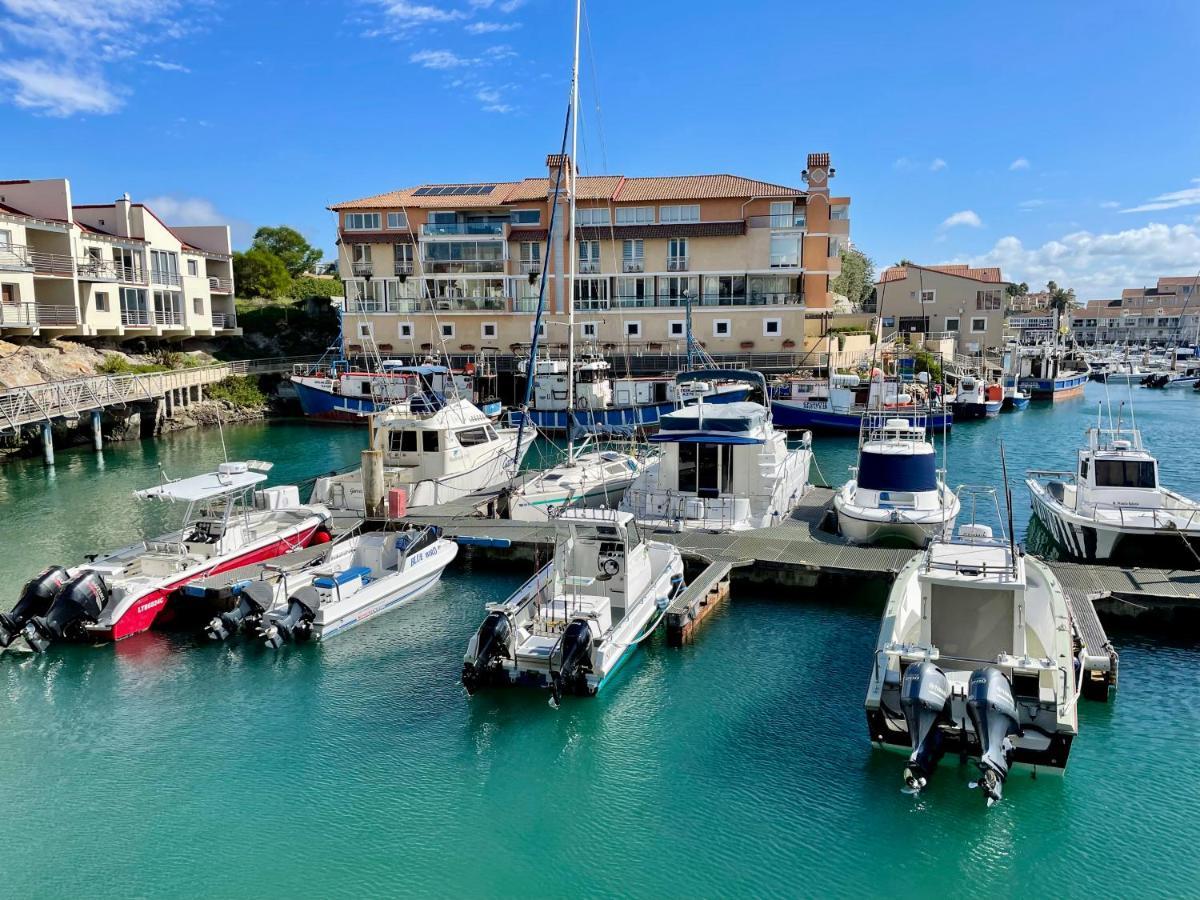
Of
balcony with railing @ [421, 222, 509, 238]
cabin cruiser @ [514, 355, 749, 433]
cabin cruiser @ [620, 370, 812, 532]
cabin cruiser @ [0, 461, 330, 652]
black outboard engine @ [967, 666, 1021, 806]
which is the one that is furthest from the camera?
balcony with railing @ [421, 222, 509, 238]

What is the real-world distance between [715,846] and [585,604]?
515 centimetres

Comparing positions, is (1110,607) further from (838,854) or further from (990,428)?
(990,428)

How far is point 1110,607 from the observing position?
650 inches

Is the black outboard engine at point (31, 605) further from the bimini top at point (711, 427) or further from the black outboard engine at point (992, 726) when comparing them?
the black outboard engine at point (992, 726)

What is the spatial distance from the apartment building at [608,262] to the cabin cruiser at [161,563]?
34318 millimetres

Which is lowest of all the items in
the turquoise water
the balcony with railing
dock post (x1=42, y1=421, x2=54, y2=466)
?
the turquoise water

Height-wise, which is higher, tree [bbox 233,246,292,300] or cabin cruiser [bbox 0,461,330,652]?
tree [bbox 233,246,292,300]

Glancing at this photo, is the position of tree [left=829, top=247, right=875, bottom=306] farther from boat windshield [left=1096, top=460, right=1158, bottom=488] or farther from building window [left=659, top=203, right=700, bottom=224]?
boat windshield [left=1096, top=460, right=1158, bottom=488]

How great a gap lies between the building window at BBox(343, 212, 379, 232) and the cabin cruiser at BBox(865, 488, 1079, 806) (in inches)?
Answer: 2036

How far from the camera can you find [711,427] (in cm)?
2159

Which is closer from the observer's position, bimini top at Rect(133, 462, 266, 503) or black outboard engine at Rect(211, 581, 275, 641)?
black outboard engine at Rect(211, 581, 275, 641)

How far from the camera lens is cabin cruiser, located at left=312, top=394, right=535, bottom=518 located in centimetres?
2455

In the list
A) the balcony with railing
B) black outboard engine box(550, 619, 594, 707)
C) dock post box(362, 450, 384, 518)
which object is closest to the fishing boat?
the balcony with railing

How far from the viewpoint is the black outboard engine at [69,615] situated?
16078mm
